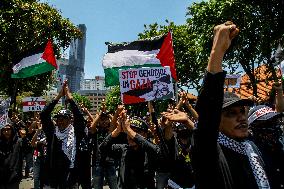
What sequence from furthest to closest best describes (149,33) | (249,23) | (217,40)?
(149,33)
(249,23)
(217,40)

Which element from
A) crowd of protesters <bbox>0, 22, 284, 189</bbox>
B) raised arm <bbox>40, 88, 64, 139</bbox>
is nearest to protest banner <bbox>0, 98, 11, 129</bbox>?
crowd of protesters <bbox>0, 22, 284, 189</bbox>

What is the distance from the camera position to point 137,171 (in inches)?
219

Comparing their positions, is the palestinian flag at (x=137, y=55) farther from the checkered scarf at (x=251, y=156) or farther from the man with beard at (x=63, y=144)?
the checkered scarf at (x=251, y=156)

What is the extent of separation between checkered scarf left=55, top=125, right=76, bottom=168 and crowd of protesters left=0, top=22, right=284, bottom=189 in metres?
0.01

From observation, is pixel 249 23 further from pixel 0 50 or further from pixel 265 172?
pixel 265 172

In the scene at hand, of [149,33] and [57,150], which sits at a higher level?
[149,33]

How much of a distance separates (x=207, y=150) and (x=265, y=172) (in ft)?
1.52

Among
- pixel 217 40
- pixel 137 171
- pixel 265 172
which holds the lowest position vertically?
pixel 137 171

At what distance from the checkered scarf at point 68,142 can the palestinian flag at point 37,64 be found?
411 cm

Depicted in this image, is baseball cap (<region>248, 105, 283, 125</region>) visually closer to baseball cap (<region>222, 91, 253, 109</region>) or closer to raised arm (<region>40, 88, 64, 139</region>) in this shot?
baseball cap (<region>222, 91, 253, 109</region>)

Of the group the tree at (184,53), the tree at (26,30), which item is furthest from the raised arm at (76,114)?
the tree at (184,53)

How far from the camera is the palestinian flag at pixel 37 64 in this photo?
32.6 ft

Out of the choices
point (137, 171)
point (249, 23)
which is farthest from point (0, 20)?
point (137, 171)

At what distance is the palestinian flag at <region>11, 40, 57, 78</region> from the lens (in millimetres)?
9930
